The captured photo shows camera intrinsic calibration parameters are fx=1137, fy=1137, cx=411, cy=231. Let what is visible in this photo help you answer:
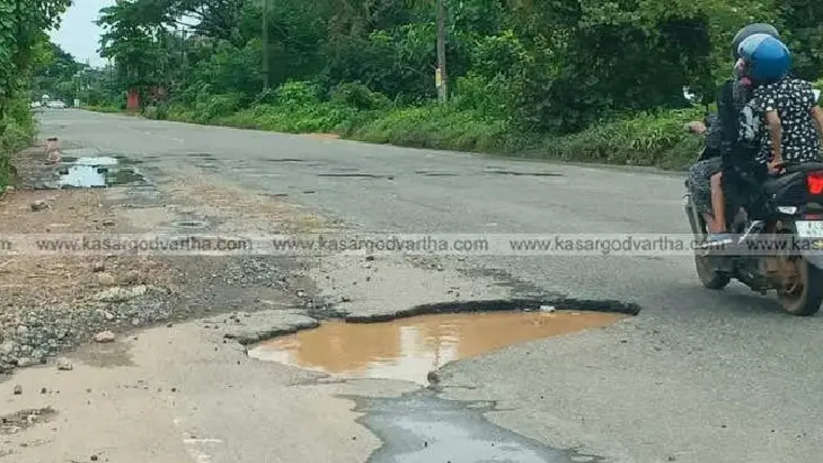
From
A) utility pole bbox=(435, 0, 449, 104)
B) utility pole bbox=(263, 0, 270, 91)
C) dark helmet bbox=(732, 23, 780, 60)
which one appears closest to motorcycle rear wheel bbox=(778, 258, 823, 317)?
dark helmet bbox=(732, 23, 780, 60)

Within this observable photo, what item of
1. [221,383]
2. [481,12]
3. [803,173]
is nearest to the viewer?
[221,383]

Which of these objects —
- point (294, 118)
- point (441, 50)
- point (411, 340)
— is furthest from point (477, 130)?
point (411, 340)

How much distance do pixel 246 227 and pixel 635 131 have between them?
13.3m

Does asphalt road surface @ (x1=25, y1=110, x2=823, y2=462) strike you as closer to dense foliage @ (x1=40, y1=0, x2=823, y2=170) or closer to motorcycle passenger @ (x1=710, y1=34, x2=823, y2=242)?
motorcycle passenger @ (x1=710, y1=34, x2=823, y2=242)

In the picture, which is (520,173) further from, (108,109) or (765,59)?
(108,109)

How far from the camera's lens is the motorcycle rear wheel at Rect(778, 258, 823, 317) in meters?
7.17

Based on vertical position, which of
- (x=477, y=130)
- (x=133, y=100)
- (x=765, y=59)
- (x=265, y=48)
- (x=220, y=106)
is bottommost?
(x=133, y=100)

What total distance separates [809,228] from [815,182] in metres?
0.30

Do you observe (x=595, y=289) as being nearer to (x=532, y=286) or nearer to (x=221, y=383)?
(x=532, y=286)

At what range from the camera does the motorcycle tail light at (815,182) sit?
23.5ft

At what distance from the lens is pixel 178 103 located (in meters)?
76.4

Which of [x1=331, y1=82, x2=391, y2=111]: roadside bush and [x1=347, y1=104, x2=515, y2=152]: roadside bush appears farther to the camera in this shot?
[x1=331, y1=82, x2=391, y2=111]: roadside bush

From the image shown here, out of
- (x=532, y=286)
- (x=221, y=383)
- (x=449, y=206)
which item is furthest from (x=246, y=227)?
(x=221, y=383)

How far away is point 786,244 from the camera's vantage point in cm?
730
